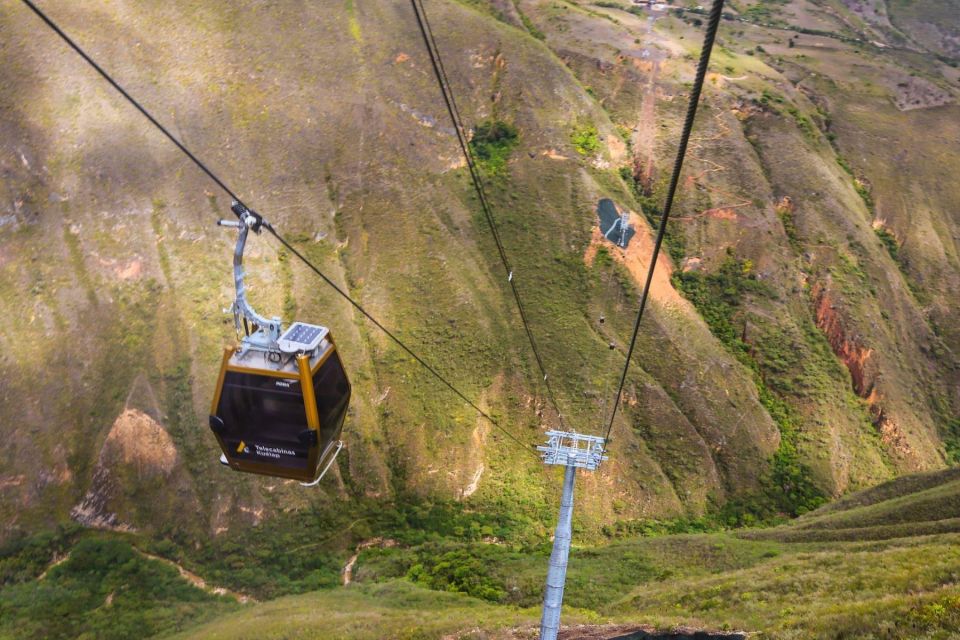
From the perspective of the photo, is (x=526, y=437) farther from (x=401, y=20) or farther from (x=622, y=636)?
(x=401, y=20)

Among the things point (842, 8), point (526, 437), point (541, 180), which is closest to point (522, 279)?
point (541, 180)

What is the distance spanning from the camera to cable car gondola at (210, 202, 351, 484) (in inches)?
572

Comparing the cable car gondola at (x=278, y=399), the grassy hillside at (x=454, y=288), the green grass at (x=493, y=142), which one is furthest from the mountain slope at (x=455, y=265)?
the cable car gondola at (x=278, y=399)

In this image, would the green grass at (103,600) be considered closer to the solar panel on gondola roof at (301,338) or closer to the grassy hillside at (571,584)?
the grassy hillside at (571,584)

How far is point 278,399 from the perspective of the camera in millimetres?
14820

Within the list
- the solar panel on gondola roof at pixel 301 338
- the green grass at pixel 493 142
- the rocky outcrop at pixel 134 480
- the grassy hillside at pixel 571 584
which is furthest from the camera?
the green grass at pixel 493 142

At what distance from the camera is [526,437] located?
44.2 meters

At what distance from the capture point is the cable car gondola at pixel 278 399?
14.5m

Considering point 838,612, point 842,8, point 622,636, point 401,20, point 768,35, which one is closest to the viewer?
point 838,612

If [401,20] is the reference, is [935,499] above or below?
below

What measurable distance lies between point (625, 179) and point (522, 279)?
13907 mm

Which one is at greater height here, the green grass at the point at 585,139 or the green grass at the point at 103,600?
the green grass at the point at 585,139

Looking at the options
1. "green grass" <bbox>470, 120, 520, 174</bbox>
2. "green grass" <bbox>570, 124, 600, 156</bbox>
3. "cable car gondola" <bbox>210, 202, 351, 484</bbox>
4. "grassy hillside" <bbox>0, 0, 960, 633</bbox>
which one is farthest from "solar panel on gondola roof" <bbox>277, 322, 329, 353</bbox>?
"green grass" <bbox>570, 124, 600, 156</bbox>

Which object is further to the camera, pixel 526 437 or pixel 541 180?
pixel 541 180
